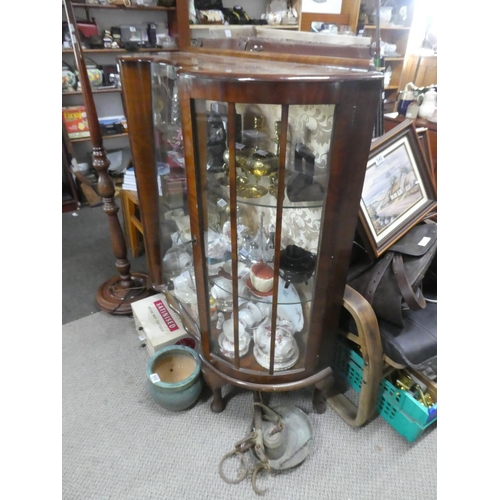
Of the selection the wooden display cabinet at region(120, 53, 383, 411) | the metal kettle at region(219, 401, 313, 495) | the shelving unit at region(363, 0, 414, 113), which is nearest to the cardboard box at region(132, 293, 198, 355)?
the wooden display cabinet at region(120, 53, 383, 411)

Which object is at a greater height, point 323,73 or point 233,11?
point 233,11

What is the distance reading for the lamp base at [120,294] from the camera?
166 cm

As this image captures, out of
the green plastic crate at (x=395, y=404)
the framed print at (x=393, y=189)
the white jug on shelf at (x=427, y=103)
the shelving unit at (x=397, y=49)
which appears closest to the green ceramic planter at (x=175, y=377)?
the green plastic crate at (x=395, y=404)

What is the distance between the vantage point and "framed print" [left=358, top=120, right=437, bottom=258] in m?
1.02

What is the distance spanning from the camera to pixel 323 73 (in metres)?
0.66

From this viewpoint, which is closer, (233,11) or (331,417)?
(331,417)

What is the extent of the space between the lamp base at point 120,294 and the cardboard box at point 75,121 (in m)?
1.44

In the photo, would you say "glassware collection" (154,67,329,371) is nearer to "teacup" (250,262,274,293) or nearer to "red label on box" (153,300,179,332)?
"teacup" (250,262,274,293)

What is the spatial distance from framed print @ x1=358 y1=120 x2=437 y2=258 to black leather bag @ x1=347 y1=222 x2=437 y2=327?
4 cm

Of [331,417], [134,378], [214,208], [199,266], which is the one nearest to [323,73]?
[214,208]

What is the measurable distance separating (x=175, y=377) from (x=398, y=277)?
2.88 ft

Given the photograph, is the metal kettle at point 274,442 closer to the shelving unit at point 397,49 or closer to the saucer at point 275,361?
the saucer at point 275,361

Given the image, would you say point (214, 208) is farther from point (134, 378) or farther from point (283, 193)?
point (134, 378)

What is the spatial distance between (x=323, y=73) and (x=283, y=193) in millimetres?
246
